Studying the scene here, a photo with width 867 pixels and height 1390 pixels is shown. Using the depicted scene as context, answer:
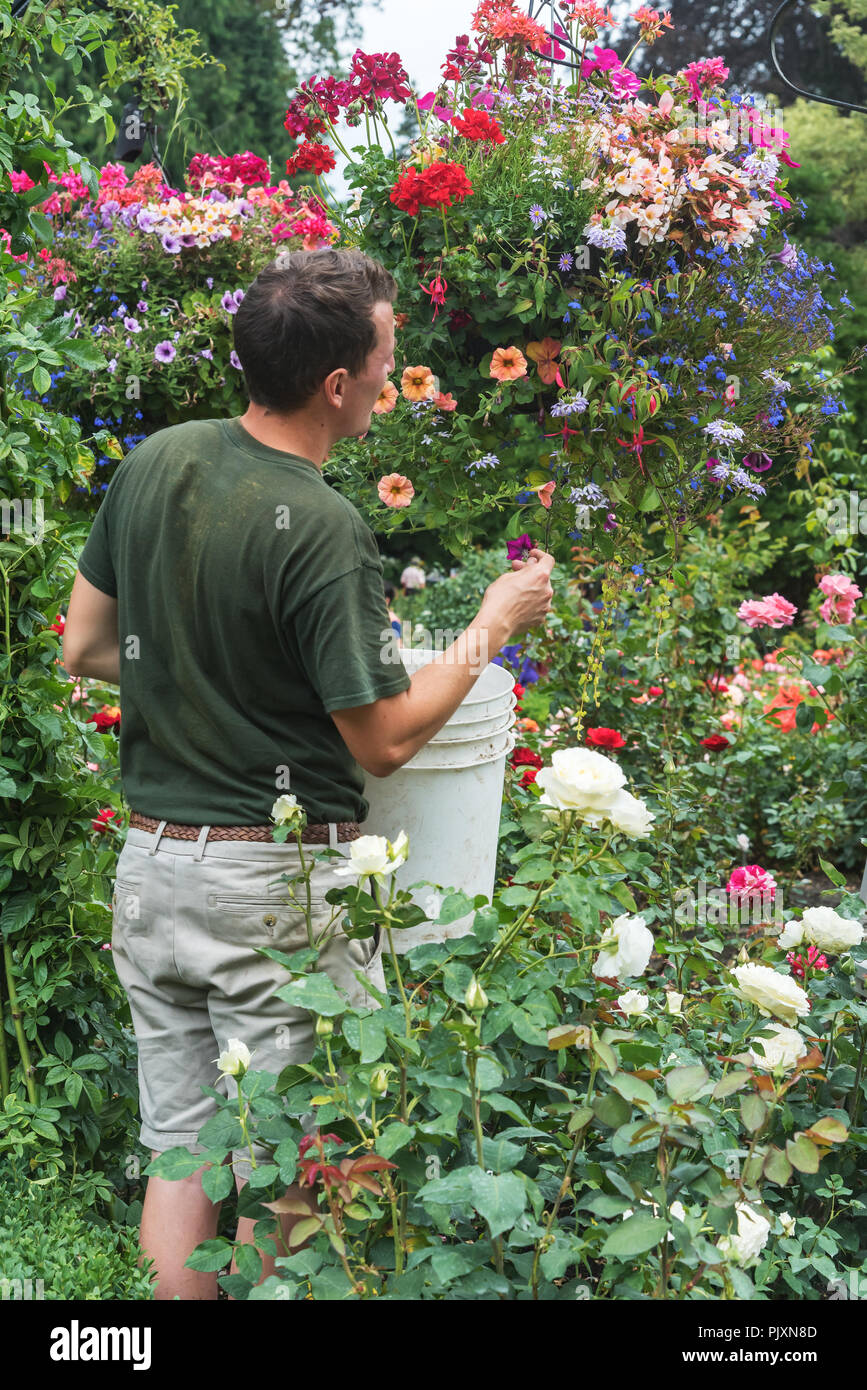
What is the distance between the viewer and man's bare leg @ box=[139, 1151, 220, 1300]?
1642mm

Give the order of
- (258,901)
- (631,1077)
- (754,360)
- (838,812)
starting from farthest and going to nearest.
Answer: (838,812), (754,360), (258,901), (631,1077)

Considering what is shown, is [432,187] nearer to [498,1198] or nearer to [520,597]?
[520,597]

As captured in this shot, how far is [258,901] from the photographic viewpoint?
158 cm

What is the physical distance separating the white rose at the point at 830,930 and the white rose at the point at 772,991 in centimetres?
23

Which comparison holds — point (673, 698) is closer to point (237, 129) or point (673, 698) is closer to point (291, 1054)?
point (291, 1054)

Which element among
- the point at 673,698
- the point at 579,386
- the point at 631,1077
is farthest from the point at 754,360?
the point at 631,1077

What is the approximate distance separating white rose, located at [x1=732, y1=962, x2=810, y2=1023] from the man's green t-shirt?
570 mm

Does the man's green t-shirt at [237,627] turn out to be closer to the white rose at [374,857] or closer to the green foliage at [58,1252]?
the white rose at [374,857]

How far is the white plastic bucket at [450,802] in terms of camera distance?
193 cm

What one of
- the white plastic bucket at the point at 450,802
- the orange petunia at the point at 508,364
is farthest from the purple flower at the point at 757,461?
the white plastic bucket at the point at 450,802

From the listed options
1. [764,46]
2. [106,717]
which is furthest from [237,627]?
[764,46]

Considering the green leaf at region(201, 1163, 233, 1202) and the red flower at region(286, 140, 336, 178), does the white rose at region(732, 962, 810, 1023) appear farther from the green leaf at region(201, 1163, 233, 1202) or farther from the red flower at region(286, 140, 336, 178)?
the red flower at region(286, 140, 336, 178)

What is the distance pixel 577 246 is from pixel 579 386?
10.5 inches

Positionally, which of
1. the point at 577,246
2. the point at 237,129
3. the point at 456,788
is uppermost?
the point at 237,129
